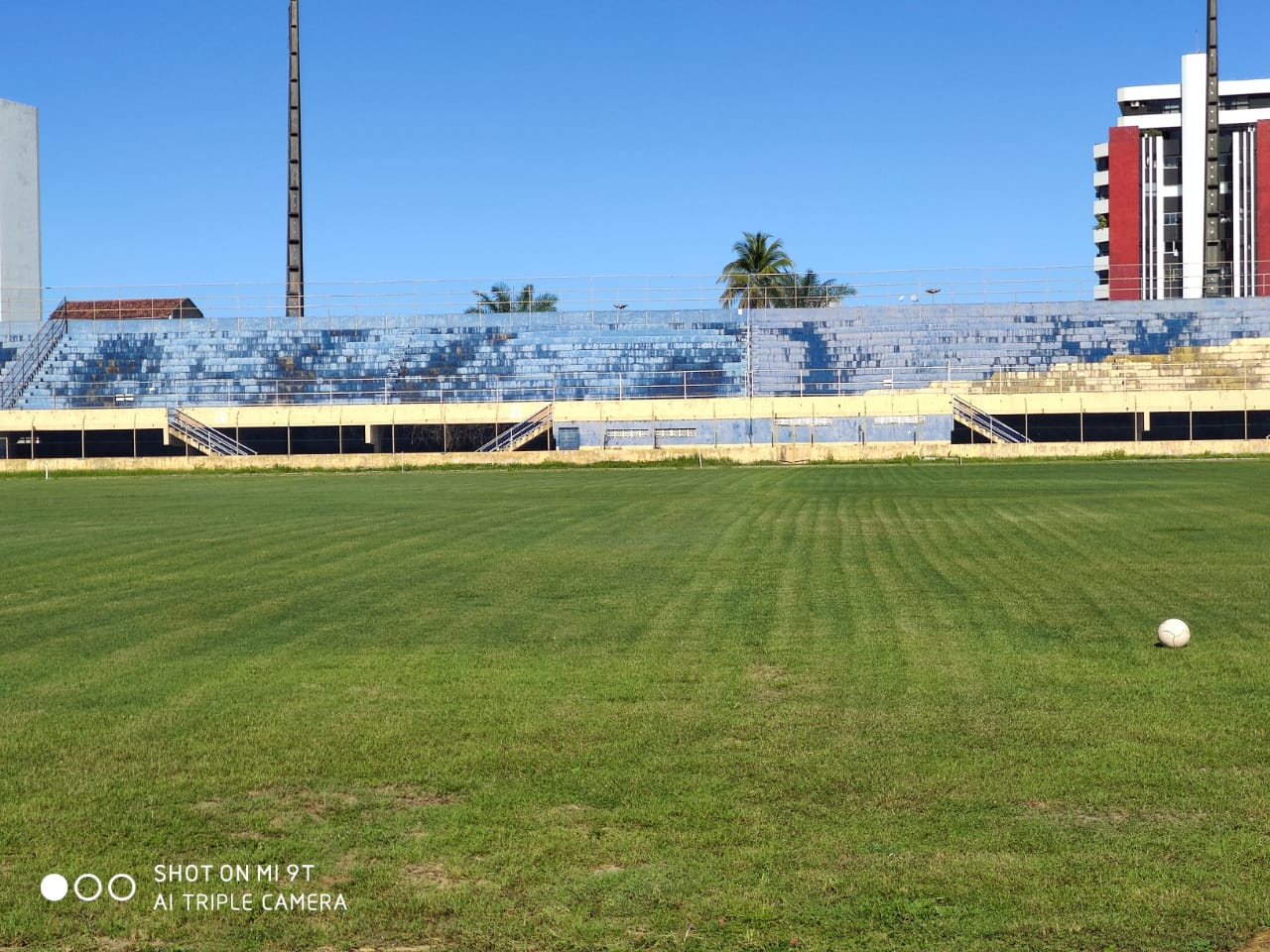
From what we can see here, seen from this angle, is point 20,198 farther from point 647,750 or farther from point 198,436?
point 647,750

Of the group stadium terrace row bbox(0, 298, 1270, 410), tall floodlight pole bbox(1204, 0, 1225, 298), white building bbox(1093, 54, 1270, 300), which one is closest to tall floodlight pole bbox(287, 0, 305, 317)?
stadium terrace row bbox(0, 298, 1270, 410)

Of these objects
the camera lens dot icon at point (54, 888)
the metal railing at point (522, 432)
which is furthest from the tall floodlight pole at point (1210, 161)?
the camera lens dot icon at point (54, 888)

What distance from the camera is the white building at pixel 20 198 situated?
81.9 m

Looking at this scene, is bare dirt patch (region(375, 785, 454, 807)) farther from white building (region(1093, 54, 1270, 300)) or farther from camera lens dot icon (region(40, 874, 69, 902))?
white building (region(1093, 54, 1270, 300))

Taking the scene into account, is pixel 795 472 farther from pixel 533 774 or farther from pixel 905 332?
pixel 533 774

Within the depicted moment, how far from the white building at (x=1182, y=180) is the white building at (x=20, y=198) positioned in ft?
216

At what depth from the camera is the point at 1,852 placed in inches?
200

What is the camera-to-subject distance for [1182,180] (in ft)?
289

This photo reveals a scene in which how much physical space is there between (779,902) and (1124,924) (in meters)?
1.08

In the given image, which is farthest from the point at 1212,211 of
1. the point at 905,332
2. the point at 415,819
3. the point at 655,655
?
the point at 415,819

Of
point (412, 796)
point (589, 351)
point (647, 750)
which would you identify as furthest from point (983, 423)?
point (412, 796)

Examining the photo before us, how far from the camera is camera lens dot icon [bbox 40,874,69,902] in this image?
4645 millimetres

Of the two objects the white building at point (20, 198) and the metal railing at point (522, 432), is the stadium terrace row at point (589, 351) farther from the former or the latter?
the white building at point (20, 198)

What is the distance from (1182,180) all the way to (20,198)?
239 ft
